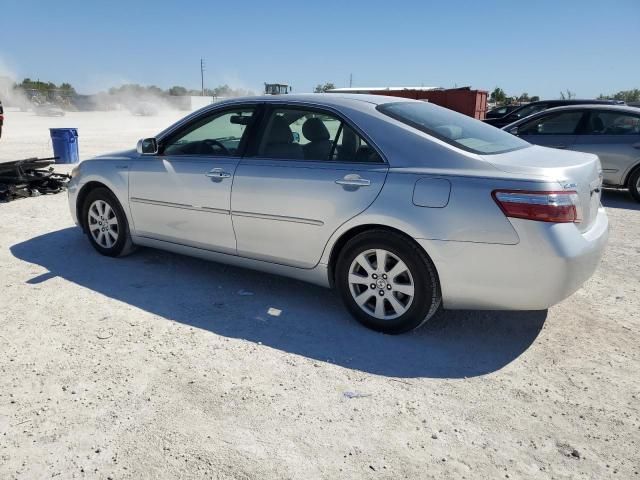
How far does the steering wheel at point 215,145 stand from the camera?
442cm

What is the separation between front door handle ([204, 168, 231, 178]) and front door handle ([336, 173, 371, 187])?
3.49ft

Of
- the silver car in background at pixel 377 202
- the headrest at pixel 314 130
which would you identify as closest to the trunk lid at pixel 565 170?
the silver car in background at pixel 377 202

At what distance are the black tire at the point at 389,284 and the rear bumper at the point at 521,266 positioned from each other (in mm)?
89

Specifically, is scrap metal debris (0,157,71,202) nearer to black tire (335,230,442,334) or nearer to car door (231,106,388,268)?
car door (231,106,388,268)

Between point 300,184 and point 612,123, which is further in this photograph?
point 612,123

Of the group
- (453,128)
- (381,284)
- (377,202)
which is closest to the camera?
(377,202)

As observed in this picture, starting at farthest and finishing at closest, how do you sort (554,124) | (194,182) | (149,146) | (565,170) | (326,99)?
(554,124) < (149,146) < (194,182) < (326,99) < (565,170)

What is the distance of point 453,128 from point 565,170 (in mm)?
880

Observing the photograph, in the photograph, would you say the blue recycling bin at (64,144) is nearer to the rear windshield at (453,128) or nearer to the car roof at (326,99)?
the car roof at (326,99)

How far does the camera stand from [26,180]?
7980 mm

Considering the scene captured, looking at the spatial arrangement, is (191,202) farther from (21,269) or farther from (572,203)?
(572,203)

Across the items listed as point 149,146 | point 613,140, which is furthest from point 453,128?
point 613,140

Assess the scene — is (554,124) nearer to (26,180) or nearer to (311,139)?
(311,139)

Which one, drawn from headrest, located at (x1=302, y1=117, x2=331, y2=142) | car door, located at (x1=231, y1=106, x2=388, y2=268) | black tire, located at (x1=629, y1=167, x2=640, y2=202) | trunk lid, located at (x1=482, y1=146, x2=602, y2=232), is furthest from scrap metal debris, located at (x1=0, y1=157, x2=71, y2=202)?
black tire, located at (x1=629, y1=167, x2=640, y2=202)
